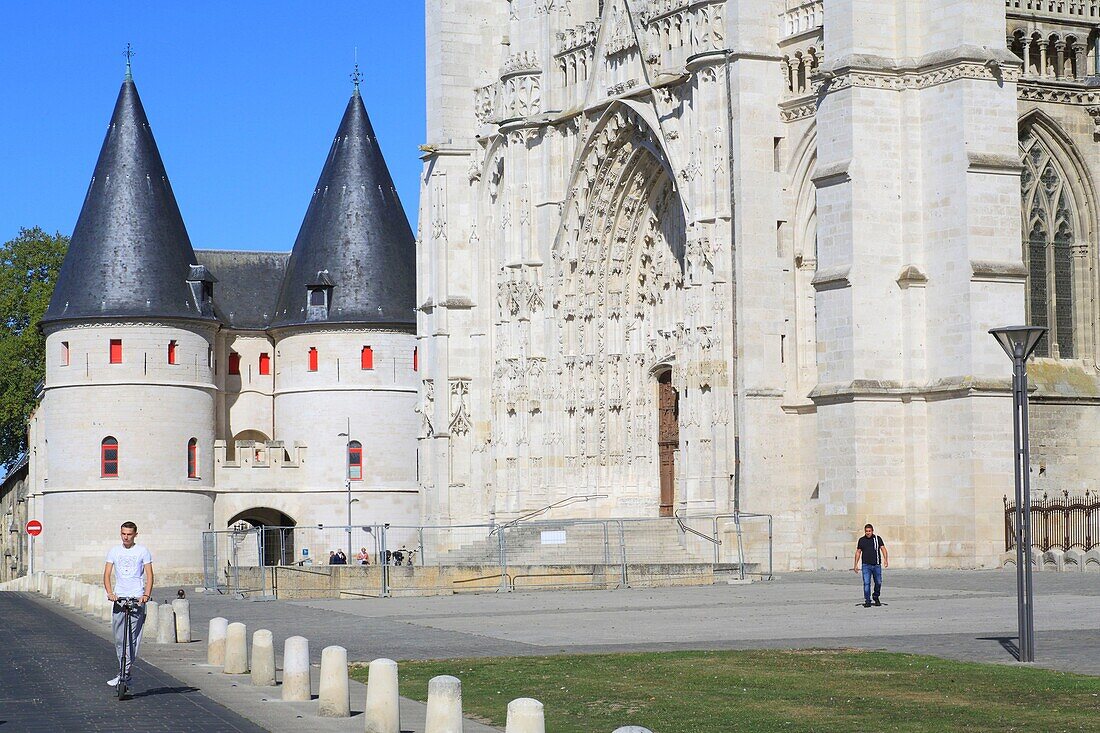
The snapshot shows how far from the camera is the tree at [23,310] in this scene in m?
84.2

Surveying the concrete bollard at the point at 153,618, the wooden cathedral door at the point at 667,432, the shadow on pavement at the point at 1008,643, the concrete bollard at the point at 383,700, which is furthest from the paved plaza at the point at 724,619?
the wooden cathedral door at the point at 667,432

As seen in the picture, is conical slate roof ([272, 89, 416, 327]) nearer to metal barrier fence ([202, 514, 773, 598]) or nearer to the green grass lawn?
metal barrier fence ([202, 514, 773, 598])

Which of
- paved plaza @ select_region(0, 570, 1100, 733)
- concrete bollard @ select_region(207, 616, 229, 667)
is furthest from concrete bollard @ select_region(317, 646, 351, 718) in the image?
concrete bollard @ select_region(207, 616, 229, 667)

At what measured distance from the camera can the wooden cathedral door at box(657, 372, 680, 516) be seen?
170ft

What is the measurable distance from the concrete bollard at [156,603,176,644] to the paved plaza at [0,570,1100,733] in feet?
0.98

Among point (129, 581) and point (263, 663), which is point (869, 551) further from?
point (129, 581)

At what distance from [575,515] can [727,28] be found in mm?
14331

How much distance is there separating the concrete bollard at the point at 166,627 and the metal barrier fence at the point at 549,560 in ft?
42.7

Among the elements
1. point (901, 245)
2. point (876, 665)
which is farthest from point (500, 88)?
point (876, 665)

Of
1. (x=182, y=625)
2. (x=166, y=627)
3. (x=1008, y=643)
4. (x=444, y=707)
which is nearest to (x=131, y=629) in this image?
(x=444, y=707)

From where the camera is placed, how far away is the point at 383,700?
1442cm

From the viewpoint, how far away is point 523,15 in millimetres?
55625

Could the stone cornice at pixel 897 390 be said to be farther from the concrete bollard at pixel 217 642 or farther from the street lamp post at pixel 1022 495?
the concrete bollard at pixel 217 642

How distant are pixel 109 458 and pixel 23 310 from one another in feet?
64.2
